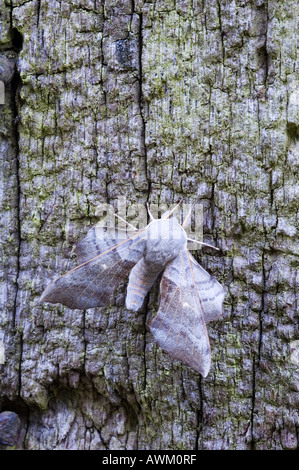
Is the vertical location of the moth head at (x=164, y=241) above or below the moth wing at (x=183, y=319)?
above

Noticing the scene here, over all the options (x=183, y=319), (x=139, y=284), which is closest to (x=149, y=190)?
(x=139, y=284)

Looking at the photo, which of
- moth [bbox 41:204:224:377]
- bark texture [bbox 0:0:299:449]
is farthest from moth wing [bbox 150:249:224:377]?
bark texture [bbox 0:0:299:449]

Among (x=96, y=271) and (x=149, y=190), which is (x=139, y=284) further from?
(x=149, y=190)

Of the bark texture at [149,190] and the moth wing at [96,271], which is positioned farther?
the bark texture at [149,190]

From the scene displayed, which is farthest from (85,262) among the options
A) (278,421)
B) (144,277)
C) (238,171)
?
(278,421)

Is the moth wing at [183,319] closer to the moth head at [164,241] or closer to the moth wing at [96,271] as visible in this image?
the moth head at [164,241]

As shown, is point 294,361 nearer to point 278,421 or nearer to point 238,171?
point 278,421

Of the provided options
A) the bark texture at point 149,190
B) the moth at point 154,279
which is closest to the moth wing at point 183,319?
the moth at point 154,279
